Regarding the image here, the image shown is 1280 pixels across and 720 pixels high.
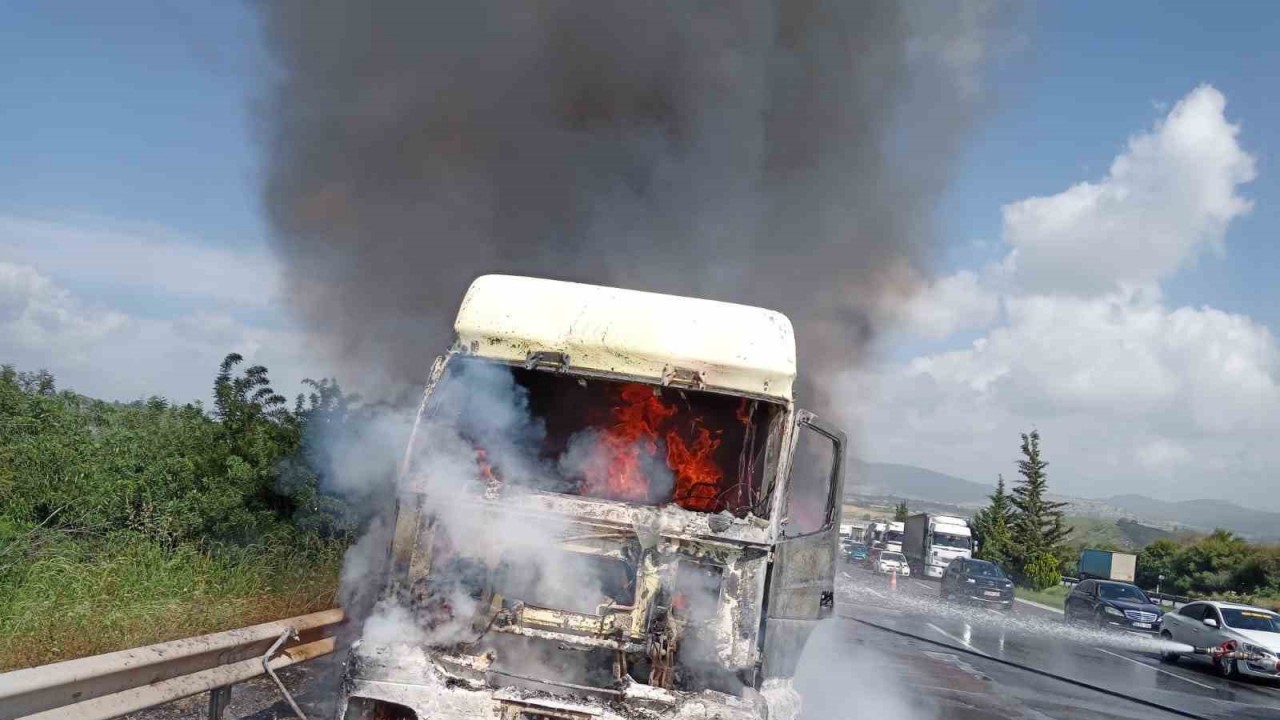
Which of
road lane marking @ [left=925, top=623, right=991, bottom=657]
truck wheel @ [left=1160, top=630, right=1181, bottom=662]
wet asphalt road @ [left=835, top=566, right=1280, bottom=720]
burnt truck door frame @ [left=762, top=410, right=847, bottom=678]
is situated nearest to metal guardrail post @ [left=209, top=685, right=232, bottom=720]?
burnt truck door frame @ [left=762, top=410, right=847, bottom=678]

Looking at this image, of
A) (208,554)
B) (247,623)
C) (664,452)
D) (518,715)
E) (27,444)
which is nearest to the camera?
(518,715)

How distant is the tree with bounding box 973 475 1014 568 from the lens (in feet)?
159

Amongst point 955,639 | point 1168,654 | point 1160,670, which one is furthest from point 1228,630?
point 955,639

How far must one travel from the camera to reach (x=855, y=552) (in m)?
52.7

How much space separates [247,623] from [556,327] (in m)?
3.19

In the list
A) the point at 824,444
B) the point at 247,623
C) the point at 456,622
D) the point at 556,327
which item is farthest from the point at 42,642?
the point at 824,444

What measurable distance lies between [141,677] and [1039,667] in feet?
41.2

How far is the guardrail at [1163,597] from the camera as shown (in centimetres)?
3152

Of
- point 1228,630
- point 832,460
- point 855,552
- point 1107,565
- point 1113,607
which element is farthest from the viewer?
point 855,552

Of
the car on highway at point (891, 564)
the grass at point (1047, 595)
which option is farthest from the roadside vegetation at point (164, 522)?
the car on highway at point (891, 564)

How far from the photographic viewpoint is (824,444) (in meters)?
6.05

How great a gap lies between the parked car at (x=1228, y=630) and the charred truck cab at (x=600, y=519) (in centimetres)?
1337

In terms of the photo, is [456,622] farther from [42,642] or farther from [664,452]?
[42,642]

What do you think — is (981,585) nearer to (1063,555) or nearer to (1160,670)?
(1160,670)
